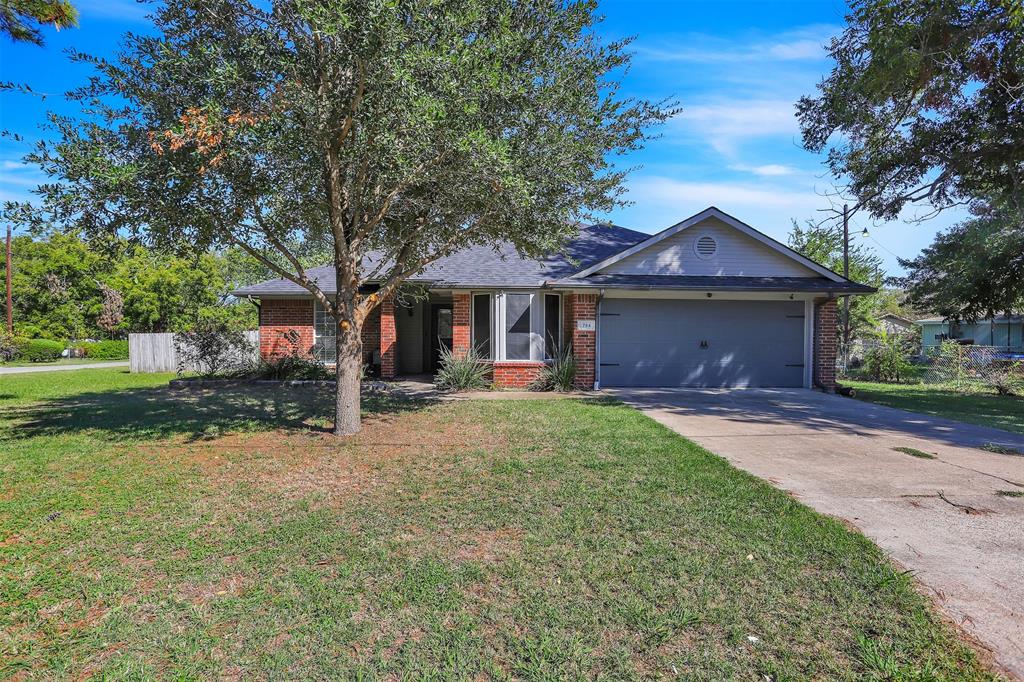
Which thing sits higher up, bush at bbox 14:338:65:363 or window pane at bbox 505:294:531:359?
window pane at bbox 505:294:531:359

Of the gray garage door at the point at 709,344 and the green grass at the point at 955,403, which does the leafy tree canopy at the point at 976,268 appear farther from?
the gray garage door at the point at 709,344

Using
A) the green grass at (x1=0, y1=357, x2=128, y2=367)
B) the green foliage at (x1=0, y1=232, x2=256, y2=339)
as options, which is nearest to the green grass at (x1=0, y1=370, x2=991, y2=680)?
the green grass at (x1=0, y1=357, x2=128, y2=367)

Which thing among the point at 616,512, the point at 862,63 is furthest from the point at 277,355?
the point at 862,63

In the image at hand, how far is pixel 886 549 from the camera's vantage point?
3.78 metres

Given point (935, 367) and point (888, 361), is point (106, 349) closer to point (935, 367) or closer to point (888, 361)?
point (888, 361)

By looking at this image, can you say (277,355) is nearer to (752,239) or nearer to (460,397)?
(460,397)

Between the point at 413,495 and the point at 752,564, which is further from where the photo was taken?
the point at 413,495

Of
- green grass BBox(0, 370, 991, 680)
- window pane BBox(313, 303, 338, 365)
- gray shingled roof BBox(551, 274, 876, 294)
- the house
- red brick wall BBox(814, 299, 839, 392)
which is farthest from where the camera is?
window pane BBox(313, 303, 338, 365)

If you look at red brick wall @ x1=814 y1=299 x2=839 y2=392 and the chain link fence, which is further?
the chain link fence

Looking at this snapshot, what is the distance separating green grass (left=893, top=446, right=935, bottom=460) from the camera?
6428mm

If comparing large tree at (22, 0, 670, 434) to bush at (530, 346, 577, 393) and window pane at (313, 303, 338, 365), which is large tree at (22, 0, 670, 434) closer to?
bush at (530, 346, 577, 393)

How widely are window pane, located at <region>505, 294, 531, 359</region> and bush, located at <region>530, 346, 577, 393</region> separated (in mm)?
756

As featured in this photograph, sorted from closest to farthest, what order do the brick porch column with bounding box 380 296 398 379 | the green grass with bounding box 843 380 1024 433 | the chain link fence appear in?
the green grass with bounding box 843 380 1024 433 < the brick porch column with bounding box 380 296 398 379 < the chain link fence

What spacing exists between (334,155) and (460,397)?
601cm
